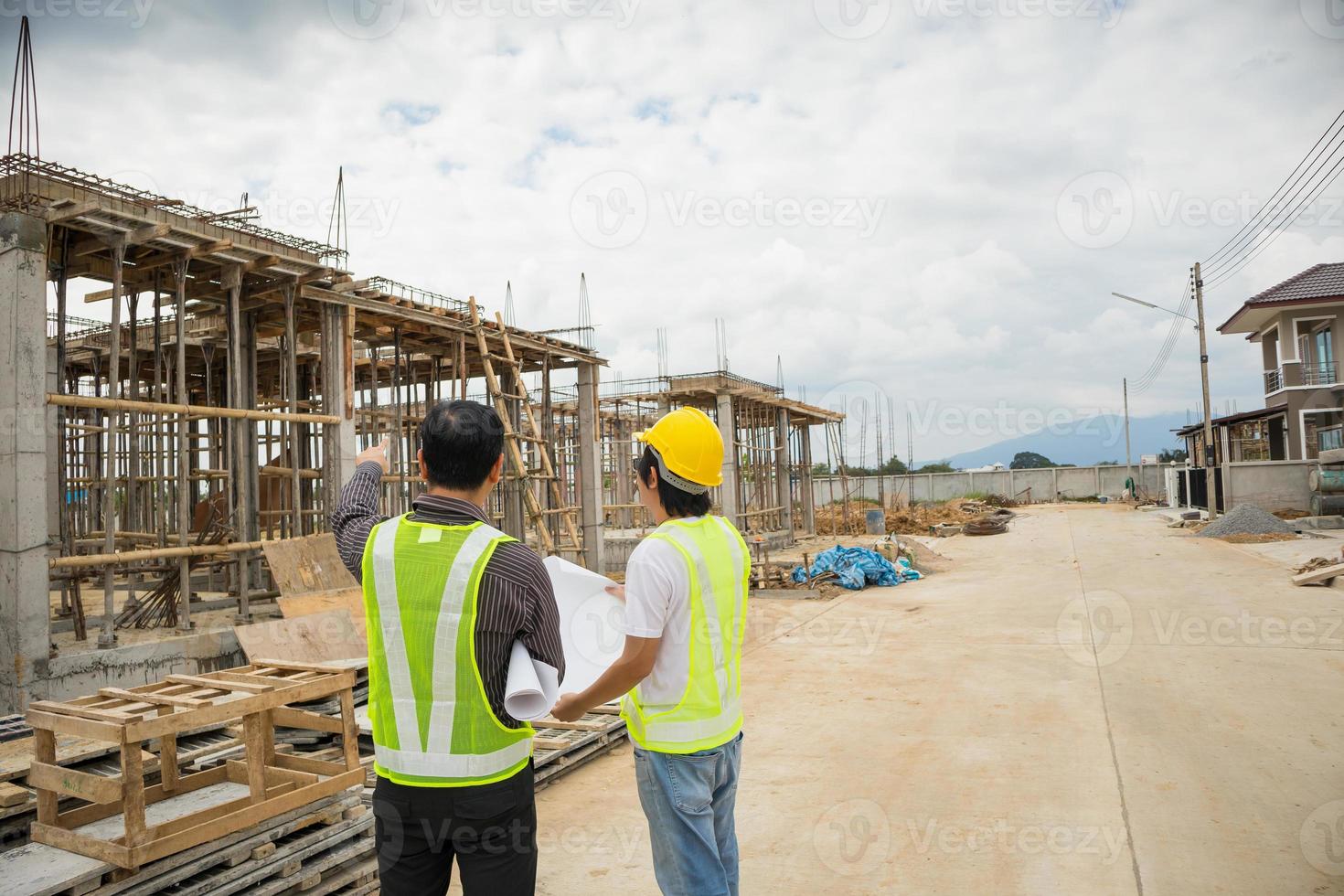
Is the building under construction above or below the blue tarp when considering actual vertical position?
above

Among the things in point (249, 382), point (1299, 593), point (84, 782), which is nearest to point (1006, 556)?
point (1299, 593)

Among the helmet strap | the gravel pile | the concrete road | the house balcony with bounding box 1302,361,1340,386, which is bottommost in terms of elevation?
the concrete road

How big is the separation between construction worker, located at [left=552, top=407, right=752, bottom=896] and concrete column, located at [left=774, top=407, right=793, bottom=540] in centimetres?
2497

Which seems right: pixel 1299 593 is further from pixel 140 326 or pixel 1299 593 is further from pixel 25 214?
pixel 140 326

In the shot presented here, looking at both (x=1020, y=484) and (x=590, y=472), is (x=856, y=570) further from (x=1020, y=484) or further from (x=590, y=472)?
(x=1020, y=484)

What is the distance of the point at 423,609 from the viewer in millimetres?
2018

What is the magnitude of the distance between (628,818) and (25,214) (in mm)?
6989

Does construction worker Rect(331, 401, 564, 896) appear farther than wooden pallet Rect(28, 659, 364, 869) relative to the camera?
No

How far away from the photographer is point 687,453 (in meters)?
2.46

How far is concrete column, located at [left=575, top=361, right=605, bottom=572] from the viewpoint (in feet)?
51.8

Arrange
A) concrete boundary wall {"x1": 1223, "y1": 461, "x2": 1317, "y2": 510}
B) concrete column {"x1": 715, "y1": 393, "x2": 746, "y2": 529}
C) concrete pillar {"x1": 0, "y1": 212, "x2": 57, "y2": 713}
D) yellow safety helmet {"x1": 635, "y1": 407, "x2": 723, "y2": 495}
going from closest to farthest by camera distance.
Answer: yellow safety helmet {"x1": 635, "y1": 407, "x2": 723, "y2": 495}, concrete pillar {"x1": 0, "y1": 212, "x2": 57, "y2": 713}, concrete column {"x1": 715, "y1": 393, "x2": 746, "y2": 529}, concrete boundary wall {"x1": 1223, "y1": 461, "x2": 1317, "y2": 510}

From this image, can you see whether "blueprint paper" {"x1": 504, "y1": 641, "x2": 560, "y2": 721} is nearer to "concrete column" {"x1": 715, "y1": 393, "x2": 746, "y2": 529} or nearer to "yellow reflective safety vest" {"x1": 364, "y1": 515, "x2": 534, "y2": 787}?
"yellow reflective safety vest" {"x1": 364, "y1": 515, "x2": 534, "y2": 787}

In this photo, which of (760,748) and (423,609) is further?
(760,748)

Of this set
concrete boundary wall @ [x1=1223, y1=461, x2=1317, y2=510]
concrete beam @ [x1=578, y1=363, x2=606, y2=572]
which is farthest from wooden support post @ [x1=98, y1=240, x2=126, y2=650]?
concrete boundary wall @ [x1=1223, y1=461, x2=1317, y2=510]
